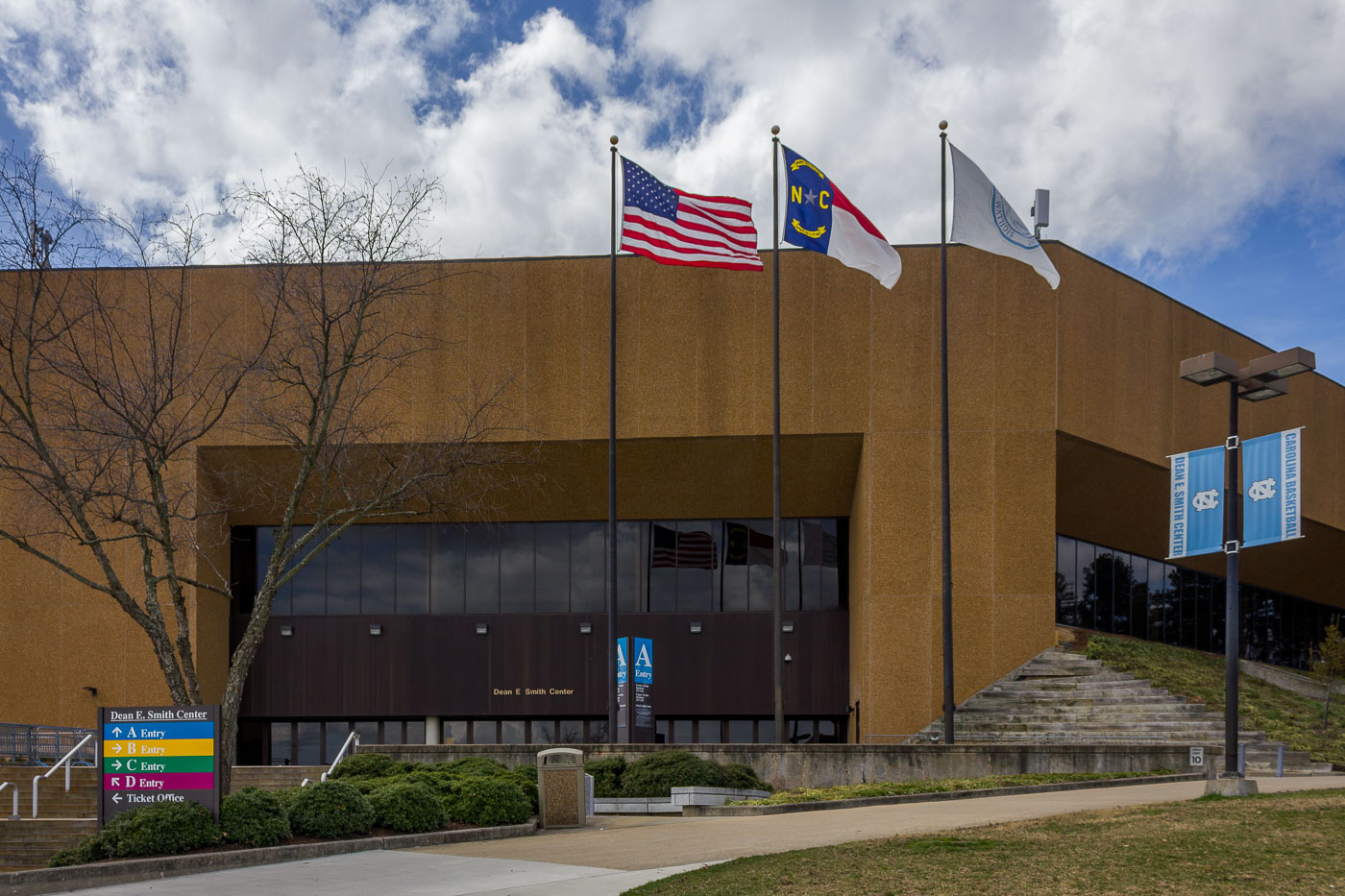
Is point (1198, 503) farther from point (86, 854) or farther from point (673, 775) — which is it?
point (86, 854)

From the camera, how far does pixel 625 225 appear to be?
2867 cm

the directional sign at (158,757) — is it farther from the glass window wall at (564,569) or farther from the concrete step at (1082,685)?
the glass window wall at (564,569)

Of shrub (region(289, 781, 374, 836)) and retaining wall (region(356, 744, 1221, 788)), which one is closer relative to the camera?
shrub (region(289, 781, 374, 836))

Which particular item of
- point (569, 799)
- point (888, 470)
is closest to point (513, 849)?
point (569, 799)

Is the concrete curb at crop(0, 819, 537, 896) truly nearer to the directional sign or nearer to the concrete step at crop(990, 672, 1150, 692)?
the directional sign

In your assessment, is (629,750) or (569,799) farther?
(629,750)

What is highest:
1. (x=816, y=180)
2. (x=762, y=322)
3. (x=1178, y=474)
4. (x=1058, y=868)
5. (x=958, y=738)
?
(x=816, y=180)

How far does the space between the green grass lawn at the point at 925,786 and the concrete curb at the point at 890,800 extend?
5.8 inches

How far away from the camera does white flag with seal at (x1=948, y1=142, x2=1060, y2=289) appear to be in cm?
2780

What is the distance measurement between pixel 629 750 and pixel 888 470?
11978 mm

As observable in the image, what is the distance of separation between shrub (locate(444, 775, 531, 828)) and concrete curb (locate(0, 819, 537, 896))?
2.35ft

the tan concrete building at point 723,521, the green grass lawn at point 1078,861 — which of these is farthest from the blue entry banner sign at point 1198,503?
the tan concrete building at point 723,521

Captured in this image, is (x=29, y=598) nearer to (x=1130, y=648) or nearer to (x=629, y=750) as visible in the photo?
(x=629, y=750)

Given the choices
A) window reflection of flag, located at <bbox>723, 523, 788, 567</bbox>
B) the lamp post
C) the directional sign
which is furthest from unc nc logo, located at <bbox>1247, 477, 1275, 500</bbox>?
window reflection of flag, located at <bbox>723, 523, 788, 567</bbox>
